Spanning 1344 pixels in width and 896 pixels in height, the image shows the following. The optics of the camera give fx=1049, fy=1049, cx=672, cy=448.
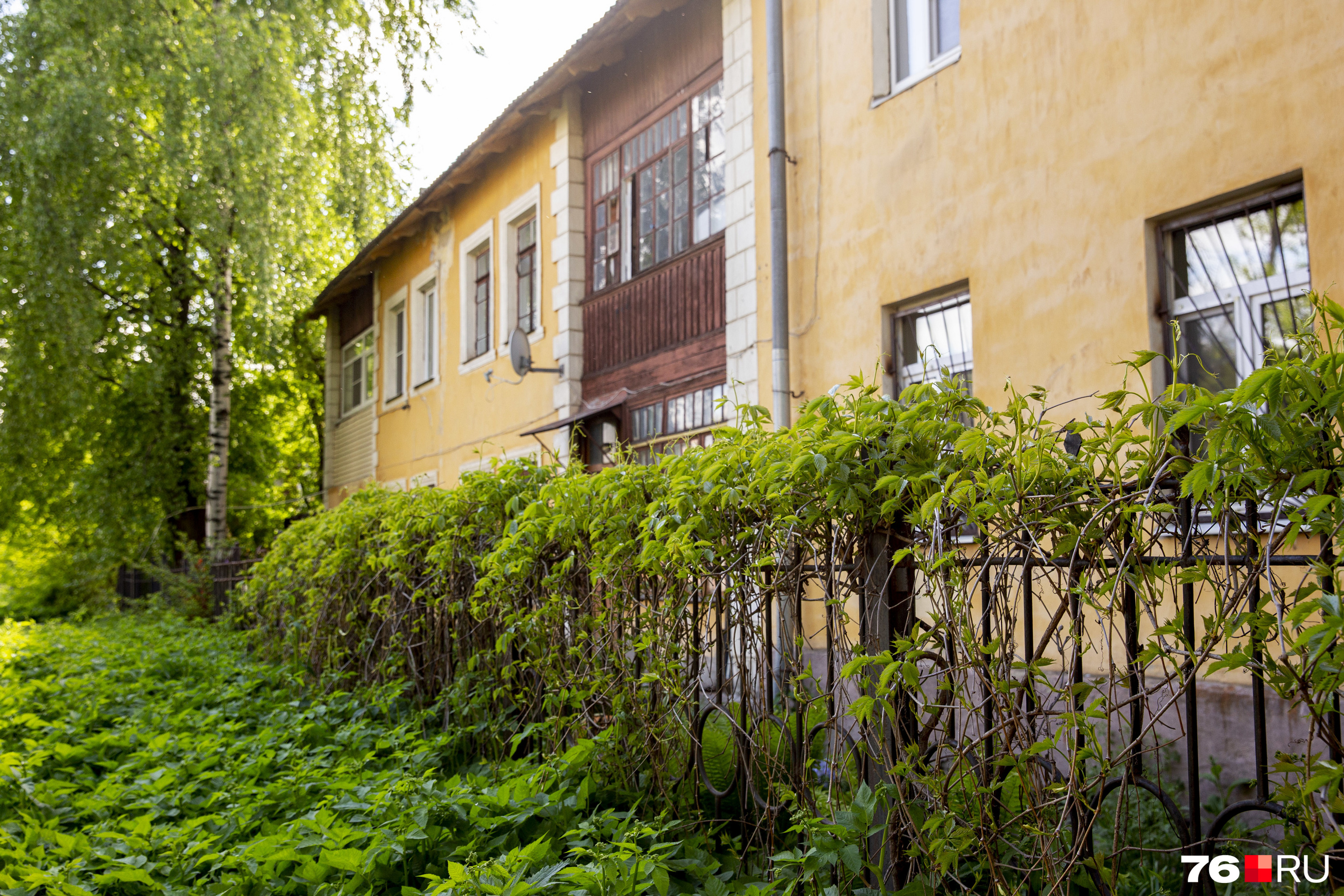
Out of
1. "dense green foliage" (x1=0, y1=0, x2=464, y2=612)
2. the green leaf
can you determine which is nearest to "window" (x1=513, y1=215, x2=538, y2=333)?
"dense green foliage" (x1=0, y1=0, x2=464, y2=612)

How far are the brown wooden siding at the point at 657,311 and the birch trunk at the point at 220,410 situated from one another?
25.5ft

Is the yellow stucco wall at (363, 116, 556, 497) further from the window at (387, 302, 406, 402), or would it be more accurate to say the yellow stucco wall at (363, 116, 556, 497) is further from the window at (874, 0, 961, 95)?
the window at (874, 0, 961, 95)

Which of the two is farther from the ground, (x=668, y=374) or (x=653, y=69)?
(x=653, y=69)

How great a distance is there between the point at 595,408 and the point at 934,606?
9.35 metres

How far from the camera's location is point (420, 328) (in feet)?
58.5

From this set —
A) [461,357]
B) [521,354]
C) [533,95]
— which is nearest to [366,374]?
[461,357]

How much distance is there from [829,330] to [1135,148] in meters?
2.79

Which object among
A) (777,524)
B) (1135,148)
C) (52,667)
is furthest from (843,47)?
(52,667)

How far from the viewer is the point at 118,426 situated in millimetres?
19125

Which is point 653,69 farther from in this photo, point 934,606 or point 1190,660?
point 1190,660

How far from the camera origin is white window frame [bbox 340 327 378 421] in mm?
19750

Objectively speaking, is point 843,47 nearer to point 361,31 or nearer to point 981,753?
point 981,753

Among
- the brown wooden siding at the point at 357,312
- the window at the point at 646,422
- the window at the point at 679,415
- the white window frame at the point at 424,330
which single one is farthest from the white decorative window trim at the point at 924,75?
the brown wooden siding at the point at 357,312

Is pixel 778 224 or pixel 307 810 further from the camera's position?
pixel 778 224
